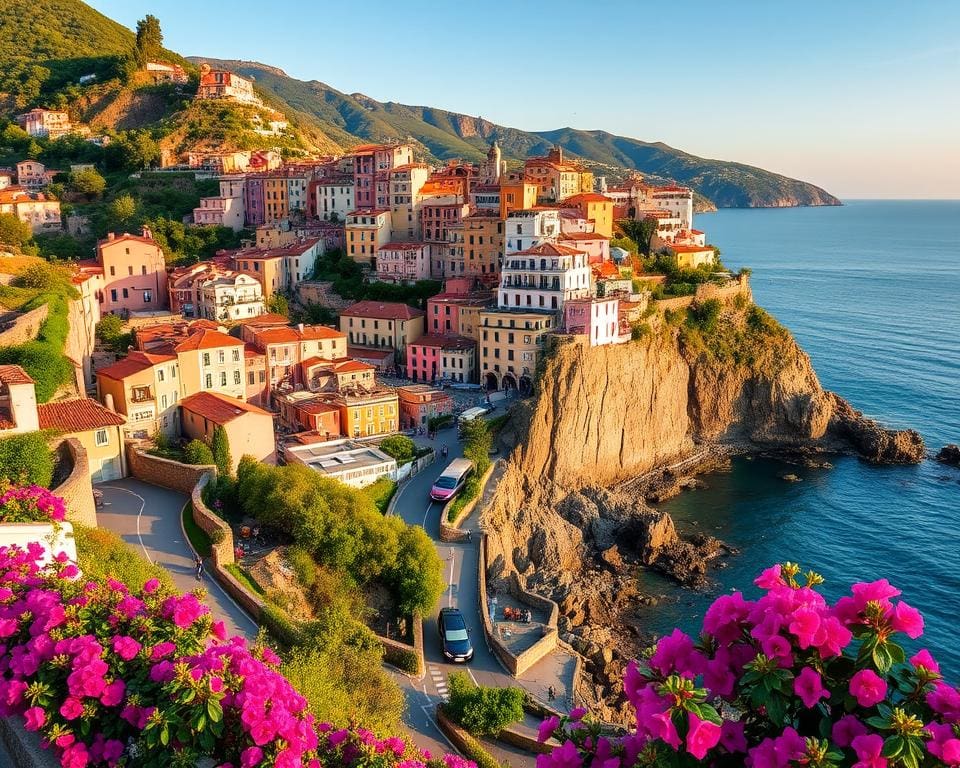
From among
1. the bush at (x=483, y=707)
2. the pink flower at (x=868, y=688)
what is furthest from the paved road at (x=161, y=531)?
the pink flower at (x=868, y=688)

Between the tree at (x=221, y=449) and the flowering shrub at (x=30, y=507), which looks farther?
the tree at (x=221, y=449)

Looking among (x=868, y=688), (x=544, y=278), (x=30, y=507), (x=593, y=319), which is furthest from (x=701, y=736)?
(x=544, y=278)

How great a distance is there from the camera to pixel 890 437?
173 feet

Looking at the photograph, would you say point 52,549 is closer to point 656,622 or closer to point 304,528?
point 304,528

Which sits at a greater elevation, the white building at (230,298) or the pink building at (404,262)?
the pink building at (404,262)

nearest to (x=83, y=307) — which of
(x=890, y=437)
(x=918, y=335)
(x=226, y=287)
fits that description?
(x=226, y=287)

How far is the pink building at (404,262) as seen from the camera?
61.8 m

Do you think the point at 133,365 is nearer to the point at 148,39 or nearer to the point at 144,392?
the point at 144,392

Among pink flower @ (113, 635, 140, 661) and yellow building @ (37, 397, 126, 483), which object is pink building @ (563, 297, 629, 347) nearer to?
yellow building @ (37, 397, 126, 483)

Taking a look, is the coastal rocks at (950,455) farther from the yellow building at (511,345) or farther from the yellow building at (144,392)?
the yellow building at (144,392)

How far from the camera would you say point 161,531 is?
84.8 feet

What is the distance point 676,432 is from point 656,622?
2232 cm

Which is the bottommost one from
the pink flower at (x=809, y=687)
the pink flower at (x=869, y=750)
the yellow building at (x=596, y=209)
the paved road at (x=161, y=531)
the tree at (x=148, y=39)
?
the paved road at (x=161, y=531)

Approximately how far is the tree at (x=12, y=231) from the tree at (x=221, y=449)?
36100mm
